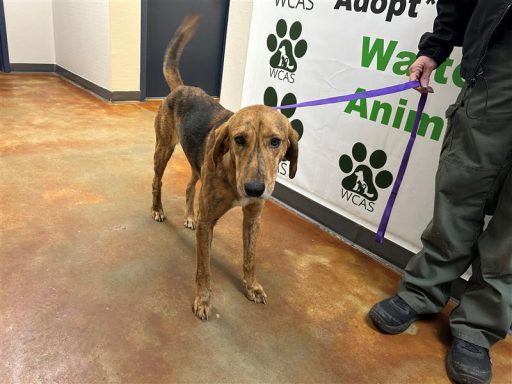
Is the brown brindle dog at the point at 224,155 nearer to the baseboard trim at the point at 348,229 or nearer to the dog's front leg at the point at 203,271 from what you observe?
the dog's front leg at the point at 203,271

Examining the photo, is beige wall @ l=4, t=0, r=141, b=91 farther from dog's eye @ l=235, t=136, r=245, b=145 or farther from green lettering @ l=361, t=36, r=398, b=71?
dog's eye @ l=235, t=136, r=245, b=145

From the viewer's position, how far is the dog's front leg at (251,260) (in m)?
1.90

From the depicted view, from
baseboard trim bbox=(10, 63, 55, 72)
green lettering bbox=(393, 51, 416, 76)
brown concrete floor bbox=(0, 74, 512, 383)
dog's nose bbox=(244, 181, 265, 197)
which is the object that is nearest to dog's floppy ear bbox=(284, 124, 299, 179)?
dog's nose bbox=(244, 181, 265, 197)

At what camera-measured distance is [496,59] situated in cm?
147

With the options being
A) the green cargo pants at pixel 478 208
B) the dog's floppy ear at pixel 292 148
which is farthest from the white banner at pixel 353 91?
→ the dog's floppy ear at pixel 292 148

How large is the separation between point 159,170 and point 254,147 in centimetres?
119

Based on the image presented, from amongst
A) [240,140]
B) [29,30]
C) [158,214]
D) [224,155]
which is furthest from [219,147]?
[29,30]

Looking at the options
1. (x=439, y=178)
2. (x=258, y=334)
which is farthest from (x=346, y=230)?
(x=258, y=334)

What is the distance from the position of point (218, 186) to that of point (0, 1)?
6.40 metres

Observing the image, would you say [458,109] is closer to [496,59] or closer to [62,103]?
[496,59]

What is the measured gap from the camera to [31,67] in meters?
6.59

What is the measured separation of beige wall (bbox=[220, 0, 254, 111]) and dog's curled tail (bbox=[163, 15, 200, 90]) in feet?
2.78

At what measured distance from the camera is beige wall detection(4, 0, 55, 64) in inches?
239

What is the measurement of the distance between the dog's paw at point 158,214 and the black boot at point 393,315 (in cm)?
147
